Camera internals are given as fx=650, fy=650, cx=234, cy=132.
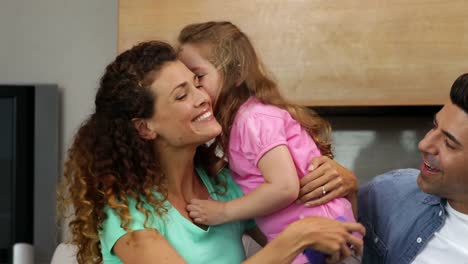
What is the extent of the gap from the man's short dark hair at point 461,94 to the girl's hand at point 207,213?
2.10 ft

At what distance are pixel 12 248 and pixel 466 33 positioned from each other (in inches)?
75.7

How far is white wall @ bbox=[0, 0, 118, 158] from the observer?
2.77 meters

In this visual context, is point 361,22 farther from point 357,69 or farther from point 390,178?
point 390,178

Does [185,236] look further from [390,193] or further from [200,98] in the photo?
[390,193]

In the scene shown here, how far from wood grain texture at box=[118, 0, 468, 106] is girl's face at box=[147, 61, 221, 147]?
720 mm

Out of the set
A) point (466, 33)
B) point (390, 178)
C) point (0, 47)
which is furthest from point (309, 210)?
point (0, 47)

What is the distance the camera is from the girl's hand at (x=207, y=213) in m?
1.58

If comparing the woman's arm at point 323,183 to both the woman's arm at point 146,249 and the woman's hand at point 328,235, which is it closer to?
the woman's hand at point 328,235

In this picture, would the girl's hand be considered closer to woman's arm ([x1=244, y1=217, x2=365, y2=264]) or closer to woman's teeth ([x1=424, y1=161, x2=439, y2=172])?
woman's arm ([x1=244, y1=217, x2=365, y2=264])

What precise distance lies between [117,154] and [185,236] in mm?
254

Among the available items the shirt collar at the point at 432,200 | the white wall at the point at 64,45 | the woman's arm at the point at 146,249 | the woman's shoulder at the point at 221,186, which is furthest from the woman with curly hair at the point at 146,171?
the white wall at the point at 64,45

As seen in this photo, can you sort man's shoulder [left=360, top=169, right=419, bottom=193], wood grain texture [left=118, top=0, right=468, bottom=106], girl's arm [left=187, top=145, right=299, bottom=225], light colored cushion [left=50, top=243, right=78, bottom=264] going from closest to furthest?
1. girl's arm [left=187, top=145, right=299, bottom=225]
2. man's shoulder [left=360, top=169, right=419, bottom=193]
3. wood grain texture [left=118, top=0, right=468, bottom=106]
4. light colored cushion [left=50, top=243, right=78, bottom=264]

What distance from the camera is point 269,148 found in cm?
154

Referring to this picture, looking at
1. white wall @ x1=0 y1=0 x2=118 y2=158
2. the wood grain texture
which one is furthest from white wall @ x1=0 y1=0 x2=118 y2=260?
the wood grain texture
